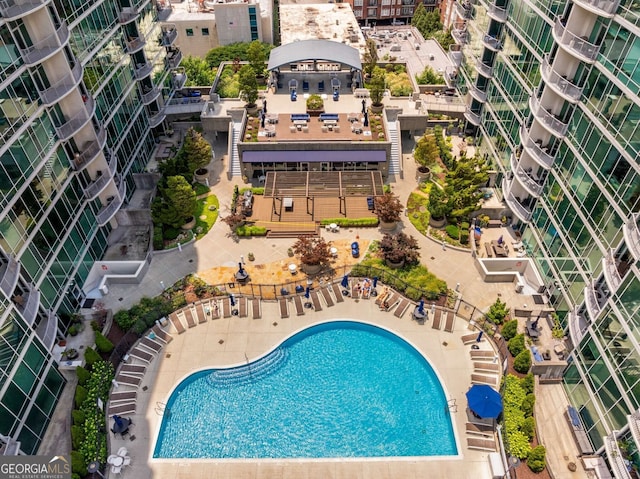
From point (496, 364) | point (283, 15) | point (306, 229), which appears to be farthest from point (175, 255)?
point (283, 15)

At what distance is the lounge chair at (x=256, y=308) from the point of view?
37272mm

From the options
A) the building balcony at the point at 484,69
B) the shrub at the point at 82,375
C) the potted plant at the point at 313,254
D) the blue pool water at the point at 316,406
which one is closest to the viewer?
the blue pool water at the point at 316,406

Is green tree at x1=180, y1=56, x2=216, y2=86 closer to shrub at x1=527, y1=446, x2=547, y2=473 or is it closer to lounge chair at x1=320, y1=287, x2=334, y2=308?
lounge chair at x1=320, y1=287, x2=334, y2=308

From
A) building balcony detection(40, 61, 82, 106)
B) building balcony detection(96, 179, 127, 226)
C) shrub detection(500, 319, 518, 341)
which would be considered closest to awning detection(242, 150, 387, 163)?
building balcony detection(96, 179, 127, 226)

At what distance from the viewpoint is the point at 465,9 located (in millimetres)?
56812

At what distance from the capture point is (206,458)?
94.3ft

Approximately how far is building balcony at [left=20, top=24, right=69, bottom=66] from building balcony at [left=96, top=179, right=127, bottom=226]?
14342mm

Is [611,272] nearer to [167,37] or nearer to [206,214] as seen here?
[206,214]

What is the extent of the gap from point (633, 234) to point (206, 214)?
1504 inches

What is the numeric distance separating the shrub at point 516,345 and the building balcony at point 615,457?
316 inches

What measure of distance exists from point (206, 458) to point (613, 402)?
1018 inches

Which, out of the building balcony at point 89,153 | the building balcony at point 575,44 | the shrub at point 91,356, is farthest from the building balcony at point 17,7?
the building balcony at point 575,44

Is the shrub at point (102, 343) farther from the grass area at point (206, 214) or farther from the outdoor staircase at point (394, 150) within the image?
the outdoor staircase at point (394, 150)

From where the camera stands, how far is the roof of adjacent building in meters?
62.1
